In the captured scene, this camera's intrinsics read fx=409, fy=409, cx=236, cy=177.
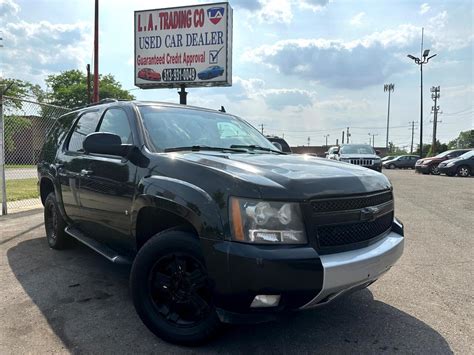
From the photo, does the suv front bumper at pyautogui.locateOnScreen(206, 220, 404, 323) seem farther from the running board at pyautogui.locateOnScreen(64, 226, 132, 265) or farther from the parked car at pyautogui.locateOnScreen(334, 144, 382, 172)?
the parked car at pyautogui.locateOnScreen(334, 144, 382, 172)

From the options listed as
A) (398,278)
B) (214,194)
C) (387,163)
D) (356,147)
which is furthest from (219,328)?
(387,163)

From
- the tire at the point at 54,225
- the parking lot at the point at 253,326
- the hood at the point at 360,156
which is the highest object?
the hood at the point at 360,156

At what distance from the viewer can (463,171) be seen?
71.7 ft

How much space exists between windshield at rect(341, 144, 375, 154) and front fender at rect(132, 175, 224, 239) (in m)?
15.7

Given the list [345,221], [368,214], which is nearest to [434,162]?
[368,214]

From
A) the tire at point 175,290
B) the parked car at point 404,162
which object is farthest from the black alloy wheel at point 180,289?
the parked car at point 404,162

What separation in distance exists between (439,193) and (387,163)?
32075 mm

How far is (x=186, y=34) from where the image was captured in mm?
15484

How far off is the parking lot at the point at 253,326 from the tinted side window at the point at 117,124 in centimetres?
152

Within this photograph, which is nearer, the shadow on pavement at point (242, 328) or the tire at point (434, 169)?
the shadow on pavement at point (242, 328)

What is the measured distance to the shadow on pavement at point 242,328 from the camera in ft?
9.56

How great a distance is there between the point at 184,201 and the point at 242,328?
1.16 metres

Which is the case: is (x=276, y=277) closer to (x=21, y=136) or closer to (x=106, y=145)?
→ (x=106, y=145)

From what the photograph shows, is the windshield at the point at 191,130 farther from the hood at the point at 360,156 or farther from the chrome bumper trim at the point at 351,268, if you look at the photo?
the hood at the point at 360,156
